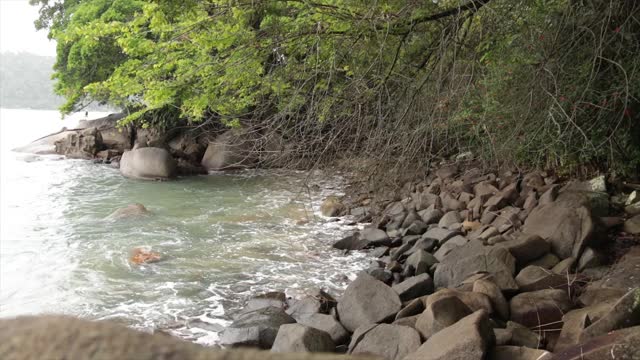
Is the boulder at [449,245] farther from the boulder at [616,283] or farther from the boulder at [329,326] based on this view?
the boulder at [616,283]

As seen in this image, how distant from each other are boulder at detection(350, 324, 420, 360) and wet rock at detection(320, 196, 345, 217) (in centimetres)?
674

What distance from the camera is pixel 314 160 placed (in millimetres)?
5664

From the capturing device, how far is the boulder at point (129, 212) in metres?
11.4

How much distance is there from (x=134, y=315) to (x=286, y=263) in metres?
2.53

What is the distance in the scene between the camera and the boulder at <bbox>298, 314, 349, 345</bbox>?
504 cm

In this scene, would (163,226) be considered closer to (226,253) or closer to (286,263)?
(226,253)

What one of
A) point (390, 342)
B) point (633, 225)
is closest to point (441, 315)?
point (390, 342)

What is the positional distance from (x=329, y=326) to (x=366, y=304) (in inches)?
17.5

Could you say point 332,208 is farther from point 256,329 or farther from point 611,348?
point 611,348

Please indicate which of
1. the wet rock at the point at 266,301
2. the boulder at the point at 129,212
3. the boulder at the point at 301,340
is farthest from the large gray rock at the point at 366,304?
the boulder at the point at 129,212

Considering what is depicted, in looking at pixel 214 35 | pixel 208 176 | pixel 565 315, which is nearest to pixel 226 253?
pixel 214 35

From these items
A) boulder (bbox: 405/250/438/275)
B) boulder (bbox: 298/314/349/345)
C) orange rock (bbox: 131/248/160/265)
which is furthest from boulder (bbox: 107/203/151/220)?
boulder (bbox: 298/314/349/345)

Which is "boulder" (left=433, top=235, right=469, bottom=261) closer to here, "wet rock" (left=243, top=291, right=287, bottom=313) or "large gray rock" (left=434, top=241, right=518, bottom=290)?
"large gray rock" (left=434, top=241, right=518, bottom=290)

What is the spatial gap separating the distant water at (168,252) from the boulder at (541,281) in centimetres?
245
